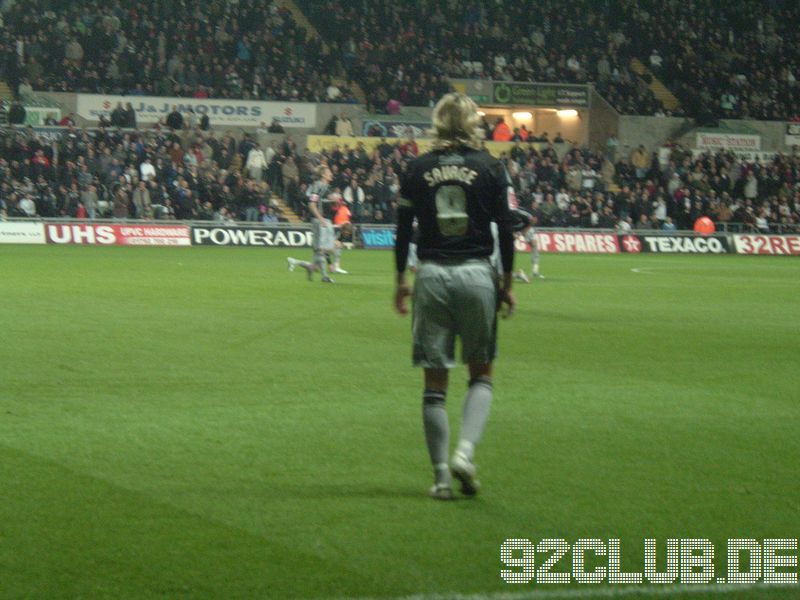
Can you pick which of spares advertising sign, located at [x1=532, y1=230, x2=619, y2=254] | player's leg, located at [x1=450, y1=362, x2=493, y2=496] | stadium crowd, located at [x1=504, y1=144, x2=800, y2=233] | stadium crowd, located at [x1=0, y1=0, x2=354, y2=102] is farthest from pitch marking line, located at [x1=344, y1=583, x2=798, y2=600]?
stadium crowd, located at [x1=0, y1=0, x2=354, y2=102]

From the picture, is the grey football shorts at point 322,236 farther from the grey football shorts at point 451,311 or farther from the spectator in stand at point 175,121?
the spectator in stand at point 175,121

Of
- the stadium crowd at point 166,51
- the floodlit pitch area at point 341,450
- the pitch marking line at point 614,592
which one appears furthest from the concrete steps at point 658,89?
the pitch marking line at point 614,592

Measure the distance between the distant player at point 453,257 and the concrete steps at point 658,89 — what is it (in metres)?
48.6

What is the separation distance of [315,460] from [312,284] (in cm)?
1576

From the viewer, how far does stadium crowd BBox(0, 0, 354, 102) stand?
4388 cm

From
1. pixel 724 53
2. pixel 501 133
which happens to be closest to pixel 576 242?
pixel 501 133

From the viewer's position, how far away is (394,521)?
19.5 feet

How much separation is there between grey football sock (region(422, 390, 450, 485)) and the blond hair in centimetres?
134

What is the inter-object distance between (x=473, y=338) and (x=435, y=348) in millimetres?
211

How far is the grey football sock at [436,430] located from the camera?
6.49 m

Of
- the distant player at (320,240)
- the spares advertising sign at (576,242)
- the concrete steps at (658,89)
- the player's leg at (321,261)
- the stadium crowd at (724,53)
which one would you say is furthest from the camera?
the concrete steps at (658,89)

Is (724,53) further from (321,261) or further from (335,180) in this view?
(321,261)

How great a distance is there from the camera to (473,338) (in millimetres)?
6516

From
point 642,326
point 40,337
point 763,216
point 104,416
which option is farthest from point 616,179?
point 104,416
